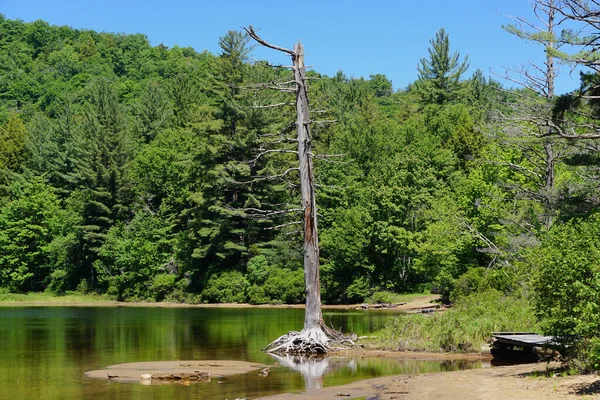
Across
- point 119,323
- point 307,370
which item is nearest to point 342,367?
point 307,370

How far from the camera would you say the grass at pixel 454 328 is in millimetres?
23781

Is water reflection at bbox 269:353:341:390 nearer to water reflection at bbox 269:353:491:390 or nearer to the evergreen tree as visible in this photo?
water reflection at bbox 269:353:491:390

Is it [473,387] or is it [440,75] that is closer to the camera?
[473,387]

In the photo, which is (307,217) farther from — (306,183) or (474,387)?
(474,387)

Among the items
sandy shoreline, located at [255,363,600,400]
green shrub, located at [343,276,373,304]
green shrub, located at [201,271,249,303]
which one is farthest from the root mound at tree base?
green shrub, located at [201,271,249,303]

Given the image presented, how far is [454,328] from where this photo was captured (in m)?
24.1

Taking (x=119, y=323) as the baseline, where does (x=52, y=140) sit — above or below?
above

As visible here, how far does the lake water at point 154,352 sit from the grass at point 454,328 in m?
2.08

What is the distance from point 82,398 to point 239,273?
156 ft

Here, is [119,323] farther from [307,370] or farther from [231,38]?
[231,38]

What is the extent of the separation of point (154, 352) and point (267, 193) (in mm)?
40152

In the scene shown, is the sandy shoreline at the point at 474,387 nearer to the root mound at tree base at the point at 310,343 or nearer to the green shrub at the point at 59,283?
the root mound at tree base at the point at 310,343

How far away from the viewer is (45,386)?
18203mm

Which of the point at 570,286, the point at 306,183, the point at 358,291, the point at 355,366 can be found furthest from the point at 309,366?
the point at 358,291
